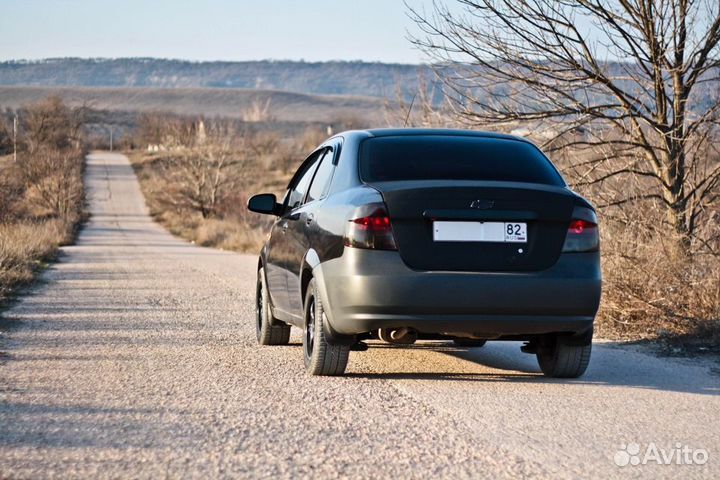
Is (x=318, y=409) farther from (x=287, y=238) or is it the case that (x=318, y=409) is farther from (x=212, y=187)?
(x=212, y=187)

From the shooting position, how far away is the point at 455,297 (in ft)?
21.6

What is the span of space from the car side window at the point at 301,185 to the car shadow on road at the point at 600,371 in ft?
4.77

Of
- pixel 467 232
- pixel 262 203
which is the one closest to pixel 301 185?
pixel 262 203

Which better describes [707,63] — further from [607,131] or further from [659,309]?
[659,309]

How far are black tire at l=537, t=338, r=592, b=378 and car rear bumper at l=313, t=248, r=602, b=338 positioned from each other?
0.58 m

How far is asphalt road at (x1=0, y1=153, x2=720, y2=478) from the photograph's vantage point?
4906mm

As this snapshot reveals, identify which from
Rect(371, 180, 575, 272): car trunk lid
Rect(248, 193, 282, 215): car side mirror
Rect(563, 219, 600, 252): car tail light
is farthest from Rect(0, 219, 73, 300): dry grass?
Rect(563, 219, 600, 252): car tail light

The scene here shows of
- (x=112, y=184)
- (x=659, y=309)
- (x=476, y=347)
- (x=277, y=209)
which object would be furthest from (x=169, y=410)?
(x=112, y=184)

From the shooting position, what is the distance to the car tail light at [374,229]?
6.57m

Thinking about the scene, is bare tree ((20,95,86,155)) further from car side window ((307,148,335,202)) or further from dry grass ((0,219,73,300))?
car side window ((307,148,335,202))

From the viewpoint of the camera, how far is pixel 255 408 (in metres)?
6.21

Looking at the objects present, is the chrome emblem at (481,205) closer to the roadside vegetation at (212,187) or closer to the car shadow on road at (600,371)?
the car shadow on road at (600,371)

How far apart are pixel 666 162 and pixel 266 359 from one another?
5.85 meters

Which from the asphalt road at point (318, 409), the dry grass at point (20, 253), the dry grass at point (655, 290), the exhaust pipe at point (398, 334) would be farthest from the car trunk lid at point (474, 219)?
the dry grass at point (20, 253)
